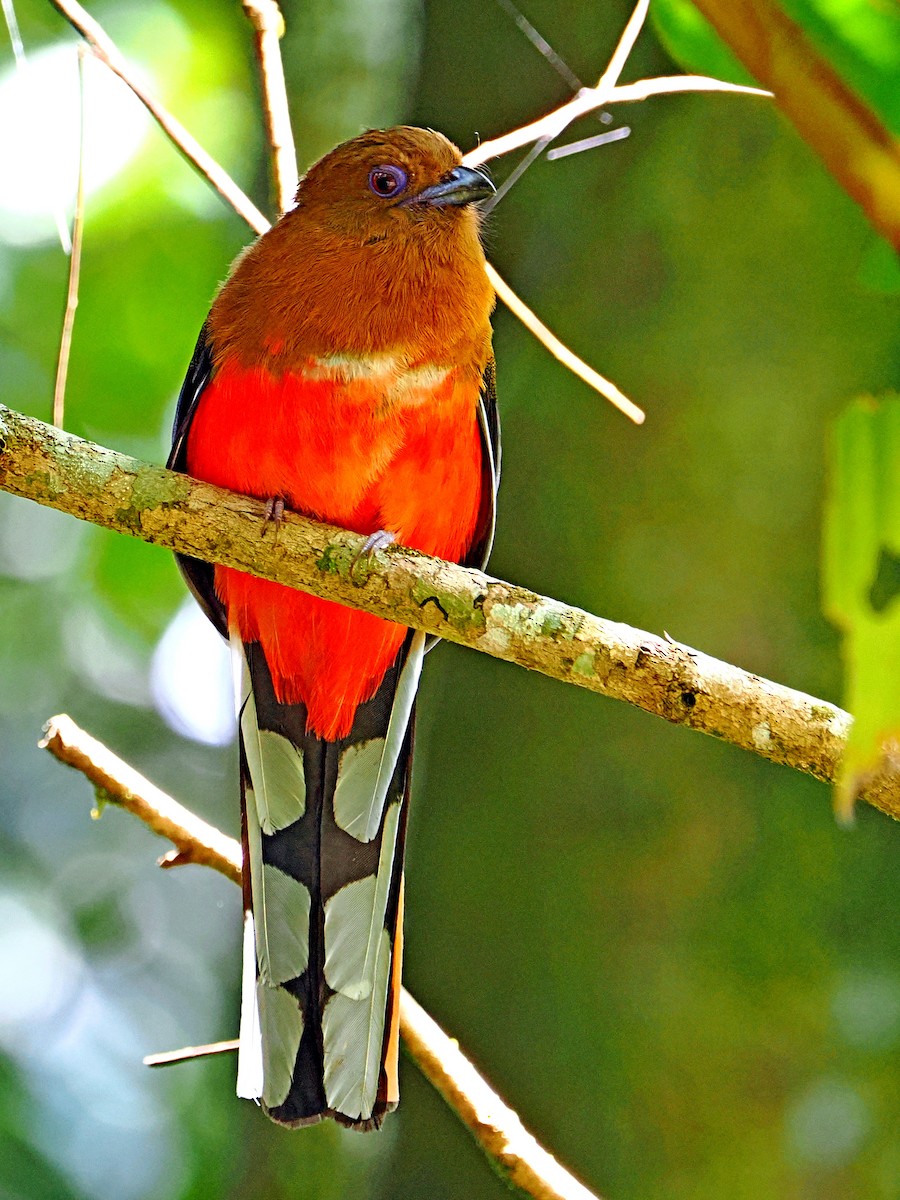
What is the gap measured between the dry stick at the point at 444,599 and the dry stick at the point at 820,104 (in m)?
1.42

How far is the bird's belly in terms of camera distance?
277cm

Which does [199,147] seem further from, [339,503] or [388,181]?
[339,503]

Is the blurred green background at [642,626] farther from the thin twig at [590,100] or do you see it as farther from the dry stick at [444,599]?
the dry stick at [444,599]

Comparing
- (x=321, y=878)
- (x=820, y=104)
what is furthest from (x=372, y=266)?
(x=820, y=104)

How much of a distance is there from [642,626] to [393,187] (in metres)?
1.45

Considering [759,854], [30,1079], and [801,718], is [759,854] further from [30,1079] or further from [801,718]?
[30,1079]

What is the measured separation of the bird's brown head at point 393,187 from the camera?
10.0 feet

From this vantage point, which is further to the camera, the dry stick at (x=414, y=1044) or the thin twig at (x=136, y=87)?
the thin twig at (x=136, y=87)

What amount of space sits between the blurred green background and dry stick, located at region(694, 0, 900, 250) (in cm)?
258

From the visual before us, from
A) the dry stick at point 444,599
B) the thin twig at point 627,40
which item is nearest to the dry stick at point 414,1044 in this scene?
the dry stick at point 444,599

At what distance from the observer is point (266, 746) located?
10.3ft

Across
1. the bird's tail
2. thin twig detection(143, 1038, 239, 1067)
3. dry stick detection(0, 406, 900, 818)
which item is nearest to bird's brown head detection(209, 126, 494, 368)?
dry stick detection(0, 406, 900, 818)

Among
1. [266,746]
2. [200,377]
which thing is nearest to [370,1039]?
[266,746]

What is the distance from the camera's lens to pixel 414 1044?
9.32ft
